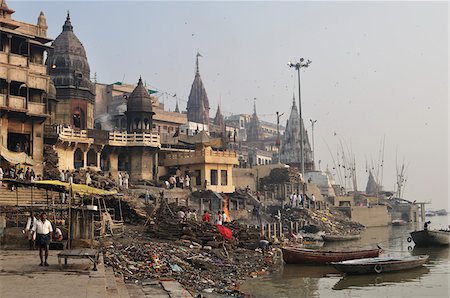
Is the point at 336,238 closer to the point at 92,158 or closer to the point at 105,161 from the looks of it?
the point at 105,161

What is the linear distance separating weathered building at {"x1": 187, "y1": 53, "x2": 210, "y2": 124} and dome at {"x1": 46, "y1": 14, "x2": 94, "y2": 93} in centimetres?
6012

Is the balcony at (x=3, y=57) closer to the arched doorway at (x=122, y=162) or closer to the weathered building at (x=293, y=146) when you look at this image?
the arched doorway at (x=122, y=162)

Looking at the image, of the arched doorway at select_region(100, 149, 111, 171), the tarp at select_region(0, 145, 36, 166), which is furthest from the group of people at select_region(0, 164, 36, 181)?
the arched doorway at select_region(100, 149, 111, 171)

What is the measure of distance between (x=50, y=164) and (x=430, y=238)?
26505 millimetres

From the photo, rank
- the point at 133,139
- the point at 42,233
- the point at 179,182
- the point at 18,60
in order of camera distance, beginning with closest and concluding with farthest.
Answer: the point at 42,233, the point at 18,60, the point at 179,182, the point at 133,139

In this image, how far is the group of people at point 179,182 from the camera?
40.4m

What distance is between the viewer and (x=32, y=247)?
16656 millimetres

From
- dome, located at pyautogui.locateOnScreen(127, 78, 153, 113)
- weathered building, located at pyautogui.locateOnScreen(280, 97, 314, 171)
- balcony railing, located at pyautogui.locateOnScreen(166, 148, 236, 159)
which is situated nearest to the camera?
balcony railing, located at pyautogui.locateOnScreen(166, 148, 236, 159)

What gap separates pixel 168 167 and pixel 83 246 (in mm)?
30661

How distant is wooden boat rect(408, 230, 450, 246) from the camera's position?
124 ft

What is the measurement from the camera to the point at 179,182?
42281 mm

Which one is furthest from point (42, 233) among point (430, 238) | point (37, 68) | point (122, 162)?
point (122, 162)

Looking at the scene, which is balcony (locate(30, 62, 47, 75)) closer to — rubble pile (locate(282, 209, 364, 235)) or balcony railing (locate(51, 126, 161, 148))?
balcony railing (locate(51, 126, 161, 148))

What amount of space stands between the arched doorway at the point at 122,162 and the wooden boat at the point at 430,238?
23.0 metres
